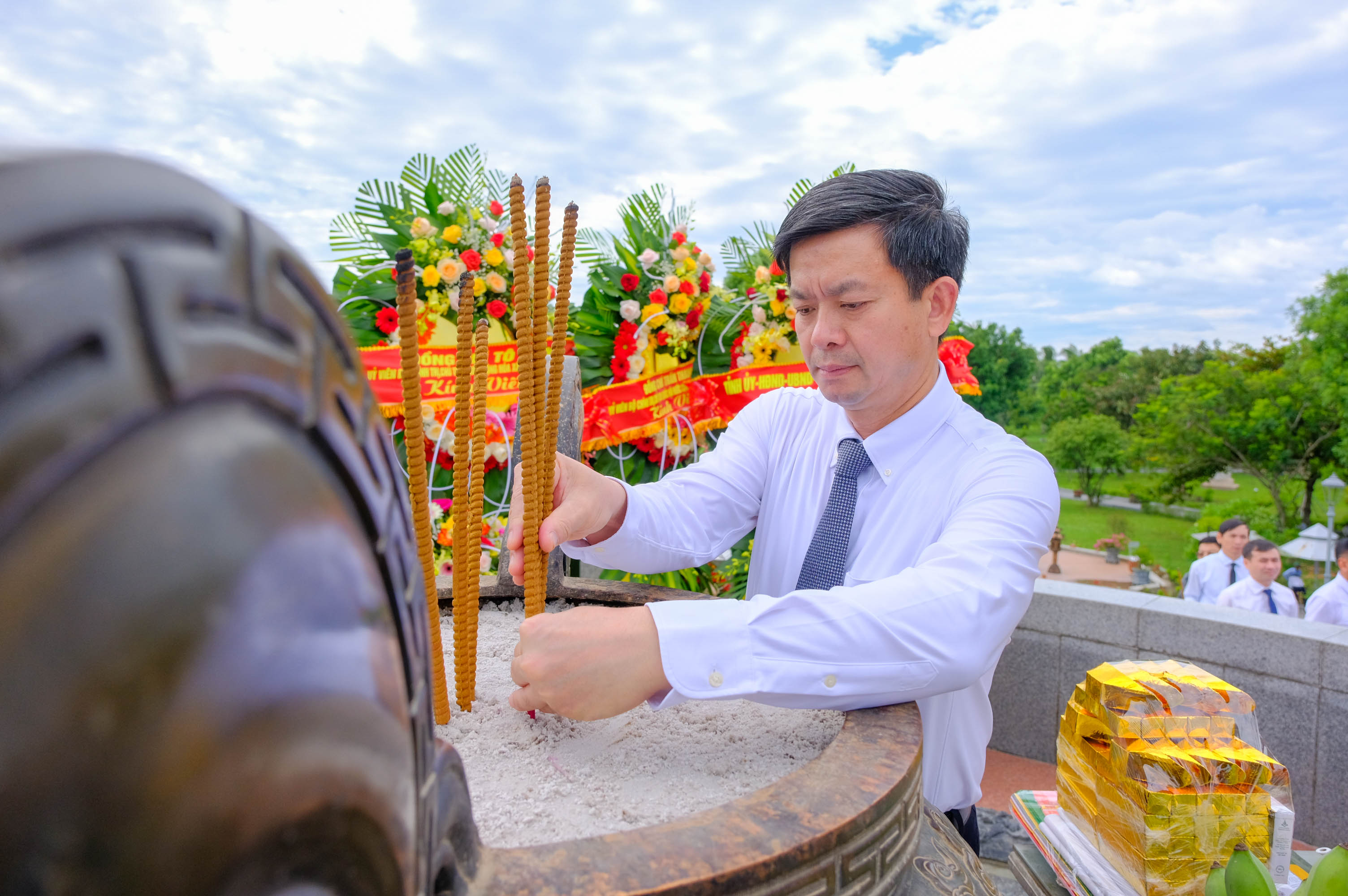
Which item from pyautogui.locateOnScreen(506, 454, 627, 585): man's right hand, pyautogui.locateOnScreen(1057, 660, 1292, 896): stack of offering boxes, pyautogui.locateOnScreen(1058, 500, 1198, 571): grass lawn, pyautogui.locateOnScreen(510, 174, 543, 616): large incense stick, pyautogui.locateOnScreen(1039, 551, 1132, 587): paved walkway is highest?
pyautogui.locateOnScreen(510, 174, 543, 616): large incense stick

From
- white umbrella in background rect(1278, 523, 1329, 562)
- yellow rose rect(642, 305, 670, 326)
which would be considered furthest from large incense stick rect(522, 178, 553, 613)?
white umbrella in background rect(1278, 523, 1329, 562)

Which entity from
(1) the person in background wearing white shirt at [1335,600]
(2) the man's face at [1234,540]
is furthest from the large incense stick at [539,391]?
(2) the man's face at [1234,540]

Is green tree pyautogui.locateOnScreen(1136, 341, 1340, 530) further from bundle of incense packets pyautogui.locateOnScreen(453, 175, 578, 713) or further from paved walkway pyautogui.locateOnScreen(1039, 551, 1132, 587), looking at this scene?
bundle of incense packets pyautogui.locateOnScreen(453, 175, 578, 713)

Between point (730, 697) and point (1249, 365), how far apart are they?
3311cm

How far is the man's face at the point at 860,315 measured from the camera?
1715 millimetres

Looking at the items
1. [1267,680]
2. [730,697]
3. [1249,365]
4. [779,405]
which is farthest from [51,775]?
[1249,365]

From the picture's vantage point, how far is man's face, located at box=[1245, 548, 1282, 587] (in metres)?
6.41

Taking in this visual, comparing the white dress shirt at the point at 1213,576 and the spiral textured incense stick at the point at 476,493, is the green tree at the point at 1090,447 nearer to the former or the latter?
the white dress shirt at the point at 1213,576

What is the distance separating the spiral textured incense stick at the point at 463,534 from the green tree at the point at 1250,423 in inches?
1125

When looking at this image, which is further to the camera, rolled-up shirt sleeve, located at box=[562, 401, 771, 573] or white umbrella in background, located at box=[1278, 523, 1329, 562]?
white umbrella in background, located at box=[1278, 523, 1329, 562]

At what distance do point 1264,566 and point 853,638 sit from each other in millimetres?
6962

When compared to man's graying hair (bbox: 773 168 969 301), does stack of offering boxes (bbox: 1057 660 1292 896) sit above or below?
below

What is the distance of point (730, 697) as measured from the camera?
118cm

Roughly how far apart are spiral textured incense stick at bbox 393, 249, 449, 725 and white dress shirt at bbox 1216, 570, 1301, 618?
24.0 feet
